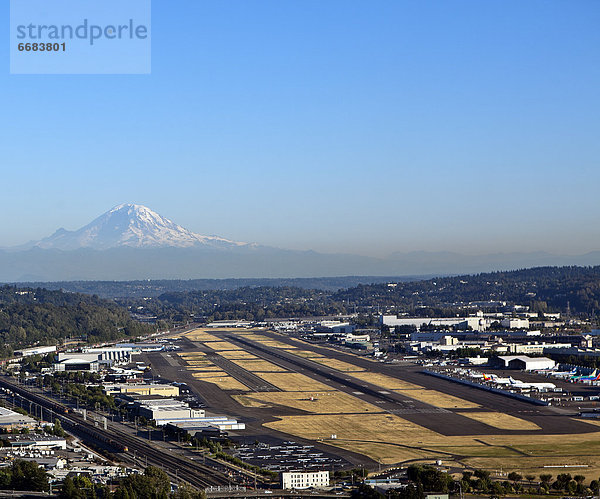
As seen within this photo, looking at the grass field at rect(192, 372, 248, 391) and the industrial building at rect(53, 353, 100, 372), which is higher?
the industrial building at rect(53, 353, 100, 372)

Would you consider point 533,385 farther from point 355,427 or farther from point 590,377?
point 355,427

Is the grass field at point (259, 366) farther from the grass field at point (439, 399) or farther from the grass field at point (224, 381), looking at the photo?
the grass field at point (439, 399)

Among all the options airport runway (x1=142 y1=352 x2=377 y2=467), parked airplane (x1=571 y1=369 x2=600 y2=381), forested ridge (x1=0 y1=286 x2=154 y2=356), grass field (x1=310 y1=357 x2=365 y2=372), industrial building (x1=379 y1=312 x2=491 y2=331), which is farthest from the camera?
industrial building (x1=379 y1=312 x2=491 y2=331)

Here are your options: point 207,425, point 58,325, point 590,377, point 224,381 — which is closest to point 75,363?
point 224,381

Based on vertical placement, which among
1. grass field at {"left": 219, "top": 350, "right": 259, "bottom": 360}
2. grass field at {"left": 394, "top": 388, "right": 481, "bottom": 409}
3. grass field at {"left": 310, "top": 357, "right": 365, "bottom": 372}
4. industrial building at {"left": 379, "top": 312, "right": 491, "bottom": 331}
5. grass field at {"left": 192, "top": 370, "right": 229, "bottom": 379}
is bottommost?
grass field at {"left": 394, "top": 388, "right": 481, "bottom": 409}

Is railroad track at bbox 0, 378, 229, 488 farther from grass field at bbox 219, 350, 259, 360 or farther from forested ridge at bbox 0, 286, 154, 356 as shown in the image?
forested ridge at bbox 0, 286, 154, 356

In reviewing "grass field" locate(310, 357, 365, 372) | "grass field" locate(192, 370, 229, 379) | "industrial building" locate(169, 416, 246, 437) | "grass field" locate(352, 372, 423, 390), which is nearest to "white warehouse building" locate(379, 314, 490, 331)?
"grass field" locate(310, 357, 365, 372)

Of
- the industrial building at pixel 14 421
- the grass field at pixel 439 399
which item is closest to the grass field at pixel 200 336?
the grass field at pixel 439 399
